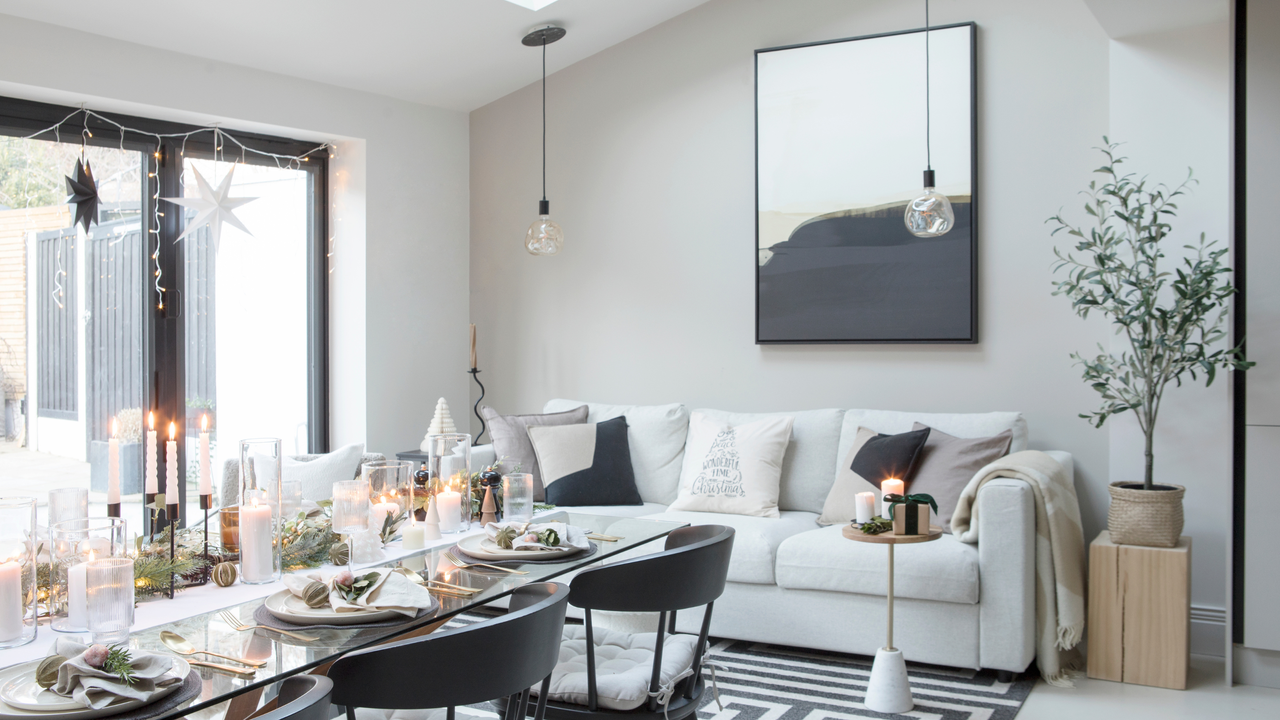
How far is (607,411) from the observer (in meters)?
4.79

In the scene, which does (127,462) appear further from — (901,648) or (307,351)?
(901,648)

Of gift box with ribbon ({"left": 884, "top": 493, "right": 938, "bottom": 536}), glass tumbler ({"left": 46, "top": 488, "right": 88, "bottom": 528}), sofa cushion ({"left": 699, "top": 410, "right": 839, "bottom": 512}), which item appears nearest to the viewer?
glass tumbler ({"left": 46, "top": 488, "right": 88, "bottom": 528})

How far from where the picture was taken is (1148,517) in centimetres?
332

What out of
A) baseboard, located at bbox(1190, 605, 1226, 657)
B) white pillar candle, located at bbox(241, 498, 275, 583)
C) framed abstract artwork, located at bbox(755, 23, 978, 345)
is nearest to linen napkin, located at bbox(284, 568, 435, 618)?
white pillar candle, located at bbox(241, 498, 275, 583)

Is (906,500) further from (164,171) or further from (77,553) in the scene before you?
(164,171)

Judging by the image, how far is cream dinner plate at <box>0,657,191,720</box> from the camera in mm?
1302

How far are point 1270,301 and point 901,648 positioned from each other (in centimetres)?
172

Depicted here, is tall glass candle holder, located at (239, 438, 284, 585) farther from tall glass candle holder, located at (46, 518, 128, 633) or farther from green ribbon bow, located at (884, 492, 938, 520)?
green ribbon bow, located at (884, 492, 938, 520)

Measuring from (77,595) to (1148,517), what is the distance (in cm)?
320

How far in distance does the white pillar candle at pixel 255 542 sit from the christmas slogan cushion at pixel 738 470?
2409mm

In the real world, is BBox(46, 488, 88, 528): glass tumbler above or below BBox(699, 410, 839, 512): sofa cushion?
above

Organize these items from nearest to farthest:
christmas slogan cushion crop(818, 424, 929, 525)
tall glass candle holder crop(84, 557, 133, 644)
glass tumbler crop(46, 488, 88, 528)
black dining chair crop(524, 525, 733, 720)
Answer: tall glass candle holder crop(84, 557, 133, 644)
glass tumbler crop(46, 488, 88, 528)
black dining chair crop(524, 525, 733, 720)
christmas slogan cushion crop(818, 424, 929, 525)

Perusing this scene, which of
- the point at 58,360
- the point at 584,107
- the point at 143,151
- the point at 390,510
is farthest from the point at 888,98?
the point at 58,360

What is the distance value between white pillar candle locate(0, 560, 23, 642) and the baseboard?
3795 mm
